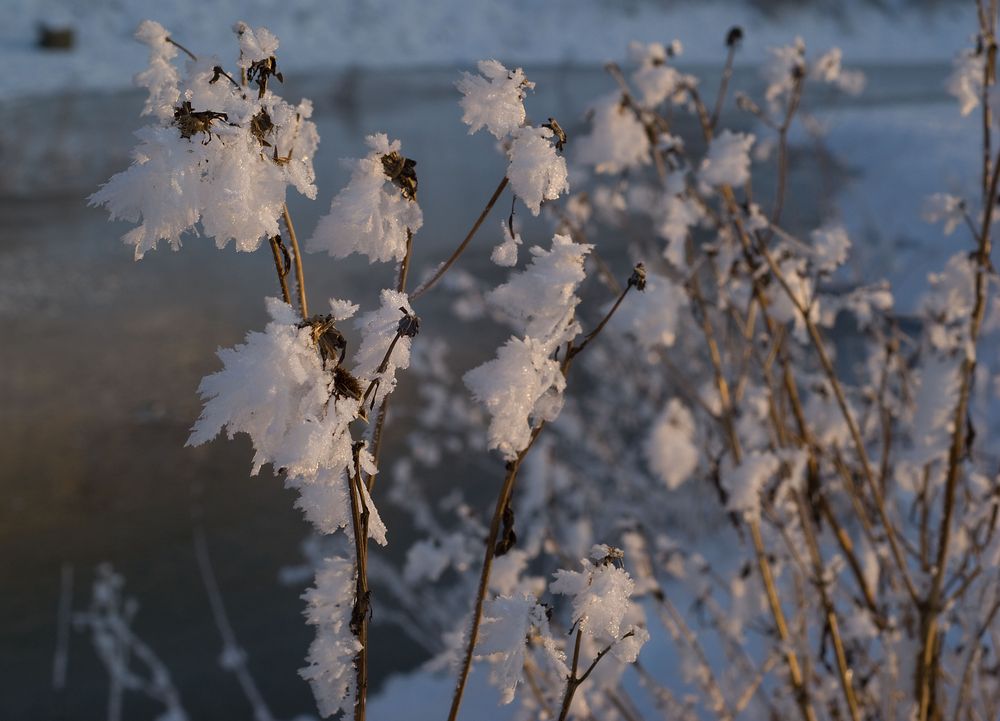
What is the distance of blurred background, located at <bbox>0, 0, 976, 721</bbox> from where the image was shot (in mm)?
3969

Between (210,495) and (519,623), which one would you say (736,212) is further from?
(210,495)

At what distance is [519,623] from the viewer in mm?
748

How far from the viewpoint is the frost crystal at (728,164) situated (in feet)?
5.04

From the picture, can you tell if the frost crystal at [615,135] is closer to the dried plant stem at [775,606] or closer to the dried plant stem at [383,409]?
the dried plant stem at [775,606]

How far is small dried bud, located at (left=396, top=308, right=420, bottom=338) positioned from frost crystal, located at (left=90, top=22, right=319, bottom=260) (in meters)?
0.11

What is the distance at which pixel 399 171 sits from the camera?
745 millimetres

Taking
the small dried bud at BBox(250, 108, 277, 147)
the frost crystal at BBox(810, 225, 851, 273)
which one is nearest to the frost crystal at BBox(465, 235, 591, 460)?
the small dried bud at BBox(250, 108, 277, 147)

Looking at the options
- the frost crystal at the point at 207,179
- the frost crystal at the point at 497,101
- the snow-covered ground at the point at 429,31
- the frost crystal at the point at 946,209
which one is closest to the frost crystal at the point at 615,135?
the frost crystal at the point at 946,209

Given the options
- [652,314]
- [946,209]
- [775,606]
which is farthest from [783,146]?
[775,606]

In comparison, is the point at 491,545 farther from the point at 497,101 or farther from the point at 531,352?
the point at 497,101

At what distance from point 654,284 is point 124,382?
4.93m

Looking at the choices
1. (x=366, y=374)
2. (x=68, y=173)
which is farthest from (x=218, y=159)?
(x=68, y=173)

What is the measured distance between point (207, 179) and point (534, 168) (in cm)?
24

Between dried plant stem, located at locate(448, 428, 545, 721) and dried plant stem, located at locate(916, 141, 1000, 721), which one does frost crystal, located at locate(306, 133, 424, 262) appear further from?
dried plant stem, located at locate(916, 141, 1000, 721)
